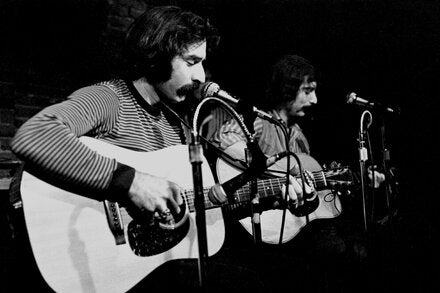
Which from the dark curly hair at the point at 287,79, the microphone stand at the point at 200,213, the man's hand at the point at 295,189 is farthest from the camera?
the dark curly hair at the point at 287,79

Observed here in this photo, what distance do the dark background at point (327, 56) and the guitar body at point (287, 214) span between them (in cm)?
80

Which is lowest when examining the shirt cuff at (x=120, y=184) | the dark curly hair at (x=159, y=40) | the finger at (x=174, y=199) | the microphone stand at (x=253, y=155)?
the finger at (x=174, y=199)

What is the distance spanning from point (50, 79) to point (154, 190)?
234cm

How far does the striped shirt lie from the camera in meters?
1.53

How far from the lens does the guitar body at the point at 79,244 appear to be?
5.35ft

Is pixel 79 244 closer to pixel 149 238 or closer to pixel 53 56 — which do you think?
pixel 149 238

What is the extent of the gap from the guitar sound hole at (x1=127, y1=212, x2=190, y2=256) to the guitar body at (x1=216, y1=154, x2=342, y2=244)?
2.88 feet

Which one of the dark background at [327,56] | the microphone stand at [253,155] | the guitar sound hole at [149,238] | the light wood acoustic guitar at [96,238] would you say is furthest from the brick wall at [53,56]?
the microphone stand at [253,155]

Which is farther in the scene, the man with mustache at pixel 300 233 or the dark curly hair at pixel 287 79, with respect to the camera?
the dark curly hair at pixel 287 79

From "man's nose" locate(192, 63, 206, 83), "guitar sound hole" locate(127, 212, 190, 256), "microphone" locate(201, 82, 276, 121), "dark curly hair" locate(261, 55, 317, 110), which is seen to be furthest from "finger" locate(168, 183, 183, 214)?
"dark curly hair" locate(261, 55, 317, 110)

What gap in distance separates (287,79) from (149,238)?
260 centimetres

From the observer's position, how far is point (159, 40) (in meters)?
2.30

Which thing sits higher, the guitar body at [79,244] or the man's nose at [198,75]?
the man's nose at [198,75]

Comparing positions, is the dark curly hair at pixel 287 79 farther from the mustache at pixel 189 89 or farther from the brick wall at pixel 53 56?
the mustache at pixel 189 89
